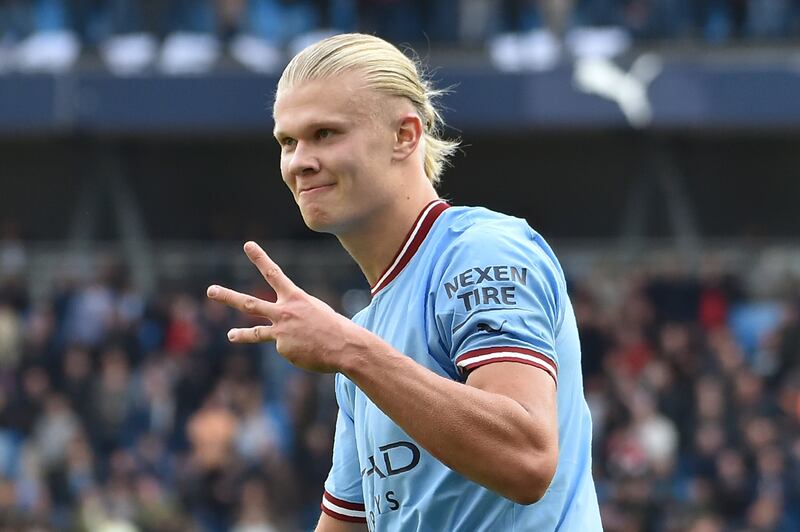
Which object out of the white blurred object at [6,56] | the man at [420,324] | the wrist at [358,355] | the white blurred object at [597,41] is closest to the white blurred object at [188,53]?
the white blurred object at [6,56]

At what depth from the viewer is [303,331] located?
274 cm

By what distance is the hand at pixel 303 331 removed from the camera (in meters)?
2.72

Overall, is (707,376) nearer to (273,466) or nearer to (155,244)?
(273,466)

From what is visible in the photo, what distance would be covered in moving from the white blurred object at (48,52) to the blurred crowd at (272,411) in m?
2.88

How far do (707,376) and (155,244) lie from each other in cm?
832

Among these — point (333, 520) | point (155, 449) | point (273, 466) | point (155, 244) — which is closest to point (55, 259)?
point (155, 244)

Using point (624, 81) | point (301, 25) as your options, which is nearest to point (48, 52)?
point (301, 25)

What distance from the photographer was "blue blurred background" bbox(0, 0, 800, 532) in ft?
40.8

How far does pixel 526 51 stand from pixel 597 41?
764 millimetres

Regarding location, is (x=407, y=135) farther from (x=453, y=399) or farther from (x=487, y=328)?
(x=453, y=399)

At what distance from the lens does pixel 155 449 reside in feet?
43.2

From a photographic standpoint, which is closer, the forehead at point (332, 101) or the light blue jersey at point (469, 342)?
the light blue jersey at point (469, 342)

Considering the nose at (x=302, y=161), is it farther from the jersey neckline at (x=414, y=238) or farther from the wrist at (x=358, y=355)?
the wrist at (x=358, y=355)

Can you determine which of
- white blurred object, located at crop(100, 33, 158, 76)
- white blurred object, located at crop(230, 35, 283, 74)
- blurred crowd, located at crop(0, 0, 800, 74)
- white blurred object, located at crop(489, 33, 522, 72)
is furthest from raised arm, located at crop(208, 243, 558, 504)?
white blurred object, located at crop(100, 33, 158, 76)
